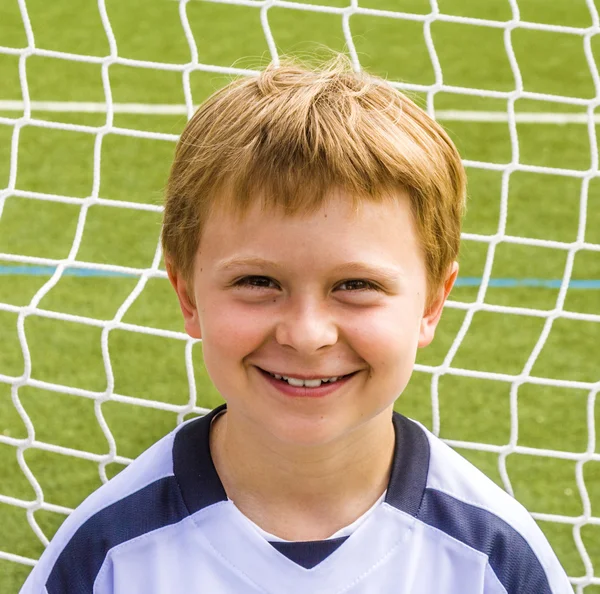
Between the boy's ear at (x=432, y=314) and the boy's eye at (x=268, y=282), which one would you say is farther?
the boy's ear at (x=432, y=314)

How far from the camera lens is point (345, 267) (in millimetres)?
1038

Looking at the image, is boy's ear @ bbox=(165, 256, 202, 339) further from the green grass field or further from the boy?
the green grass field

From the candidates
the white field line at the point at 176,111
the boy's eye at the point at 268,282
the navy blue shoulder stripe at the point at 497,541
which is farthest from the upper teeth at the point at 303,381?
the white field line at the point at 176,111

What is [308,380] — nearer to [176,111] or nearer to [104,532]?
[104,532]

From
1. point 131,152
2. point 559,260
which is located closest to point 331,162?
point 559,260

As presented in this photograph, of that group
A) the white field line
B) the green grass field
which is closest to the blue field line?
the green grass field

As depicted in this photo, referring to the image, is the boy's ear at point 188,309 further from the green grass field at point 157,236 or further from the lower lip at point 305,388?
the green grass field at point 157,236

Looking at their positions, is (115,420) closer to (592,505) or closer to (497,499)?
(592,505)

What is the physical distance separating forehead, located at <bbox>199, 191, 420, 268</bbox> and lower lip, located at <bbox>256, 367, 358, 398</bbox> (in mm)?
148

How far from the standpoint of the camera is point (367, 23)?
4.36m

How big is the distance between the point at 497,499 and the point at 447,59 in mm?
3139

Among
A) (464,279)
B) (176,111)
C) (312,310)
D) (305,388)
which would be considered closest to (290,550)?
(305,388)

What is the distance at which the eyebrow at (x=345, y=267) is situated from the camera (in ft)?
3.41

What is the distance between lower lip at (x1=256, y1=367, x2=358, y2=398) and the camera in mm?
1100
